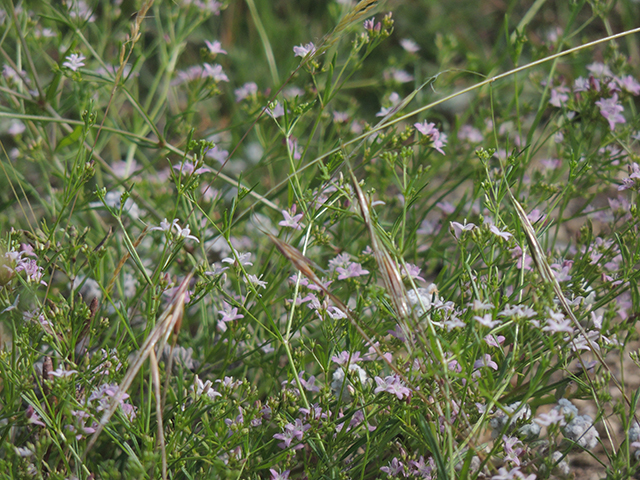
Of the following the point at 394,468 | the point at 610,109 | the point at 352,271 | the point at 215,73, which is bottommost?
the point at 394,468

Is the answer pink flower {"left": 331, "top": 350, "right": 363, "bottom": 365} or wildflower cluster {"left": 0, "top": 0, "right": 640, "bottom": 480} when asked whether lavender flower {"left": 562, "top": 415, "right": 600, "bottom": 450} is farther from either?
pink flower {"left": 331, "top": 350, "right": 363, "bottom": 365}

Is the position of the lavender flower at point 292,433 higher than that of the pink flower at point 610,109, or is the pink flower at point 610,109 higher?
the pink flower at point 610,109

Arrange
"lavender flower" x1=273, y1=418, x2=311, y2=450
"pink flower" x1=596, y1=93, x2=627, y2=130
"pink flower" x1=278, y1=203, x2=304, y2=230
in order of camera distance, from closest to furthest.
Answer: "lavender flower" x1=273, y1=418, x2=311, y2=450 → "pink flower" x1=278, y1=203, x2=304, y2=230 → "pink flower" x1=596, y1=93, x2=627, y2=130

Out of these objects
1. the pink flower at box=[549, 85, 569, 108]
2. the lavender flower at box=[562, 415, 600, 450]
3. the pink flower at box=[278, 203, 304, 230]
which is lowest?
the lavender flower at box=[562, 415, 600, 450]

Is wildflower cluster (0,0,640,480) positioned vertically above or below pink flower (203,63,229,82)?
below

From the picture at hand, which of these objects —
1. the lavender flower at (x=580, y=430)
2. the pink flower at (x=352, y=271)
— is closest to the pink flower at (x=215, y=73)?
the pink flower at (x=352, y=271)

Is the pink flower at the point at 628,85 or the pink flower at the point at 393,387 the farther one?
the pink flower at the point at 628,85

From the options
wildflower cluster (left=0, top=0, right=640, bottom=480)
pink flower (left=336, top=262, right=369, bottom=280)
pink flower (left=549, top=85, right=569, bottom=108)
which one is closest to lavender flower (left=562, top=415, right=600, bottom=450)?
wildflower cluster (left=0, top=0, right=640, bottom=480)

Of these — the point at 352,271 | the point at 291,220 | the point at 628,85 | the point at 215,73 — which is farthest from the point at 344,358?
the point at 628,85

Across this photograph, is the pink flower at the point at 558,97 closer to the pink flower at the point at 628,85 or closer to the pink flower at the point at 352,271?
the pink flower at the point at 628,85

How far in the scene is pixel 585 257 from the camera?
3.77 feet

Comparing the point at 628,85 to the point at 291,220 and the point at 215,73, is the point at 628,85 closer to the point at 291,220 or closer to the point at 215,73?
the point at 291,220

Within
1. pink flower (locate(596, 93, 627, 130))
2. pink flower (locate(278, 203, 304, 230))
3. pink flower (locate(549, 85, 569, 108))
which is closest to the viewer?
pink flower (locate(278, 203, 304, 230))

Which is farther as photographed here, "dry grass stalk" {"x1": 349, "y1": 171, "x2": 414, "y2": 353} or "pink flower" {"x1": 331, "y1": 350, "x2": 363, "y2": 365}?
"pink flower" {"x1": 331, "y1": 350, "x2": 363, "y2": 365}
